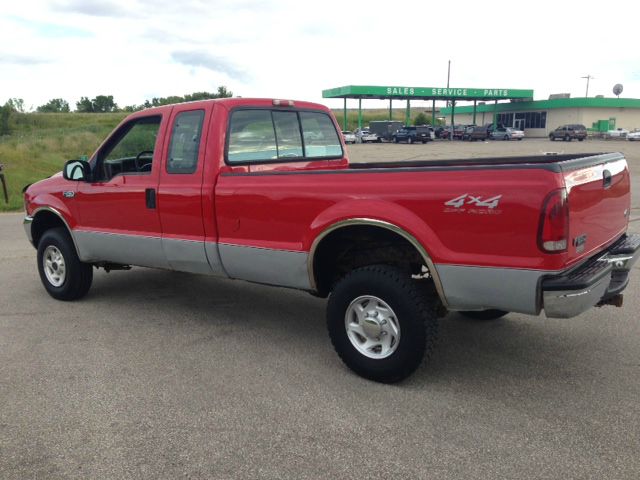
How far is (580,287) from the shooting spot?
3.18 meters

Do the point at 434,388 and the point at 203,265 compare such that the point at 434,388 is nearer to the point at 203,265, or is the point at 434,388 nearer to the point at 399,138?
the point at 203,265

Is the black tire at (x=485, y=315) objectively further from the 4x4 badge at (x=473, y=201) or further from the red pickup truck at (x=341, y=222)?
the 4x4 badge at (x=473, y=201)

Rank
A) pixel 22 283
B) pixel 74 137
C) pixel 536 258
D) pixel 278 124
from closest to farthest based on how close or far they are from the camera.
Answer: pixel 536 258 → pixel 278 124 → pixel 22 283 → pixel 74 137

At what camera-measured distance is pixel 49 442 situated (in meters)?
3.23

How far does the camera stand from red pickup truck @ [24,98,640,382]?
3.26 meters

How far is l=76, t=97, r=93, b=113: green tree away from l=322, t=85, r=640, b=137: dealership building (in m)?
51.3

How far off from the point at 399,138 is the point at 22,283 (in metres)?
47.9

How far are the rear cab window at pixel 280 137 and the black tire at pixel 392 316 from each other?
158cm

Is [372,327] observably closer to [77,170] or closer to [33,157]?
[77,170]

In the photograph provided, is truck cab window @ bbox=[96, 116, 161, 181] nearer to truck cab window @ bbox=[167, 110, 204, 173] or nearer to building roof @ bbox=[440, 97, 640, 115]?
truck cab window @ bbox=[167, 110, 204, 173]

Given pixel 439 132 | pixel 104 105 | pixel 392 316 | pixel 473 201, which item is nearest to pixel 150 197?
pixel 392 316

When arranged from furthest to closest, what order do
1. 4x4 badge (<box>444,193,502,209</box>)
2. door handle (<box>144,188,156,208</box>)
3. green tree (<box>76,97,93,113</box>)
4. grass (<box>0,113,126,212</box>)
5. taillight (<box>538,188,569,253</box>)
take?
green tree (<box>76,97,93,113</box>) < grass (<box>0,113,126,212</box>) < door handle (<box>144,188,156,208</box>) < 4x4 badge (<box>444,193,502,209</box>) < taillight (<box>538,188,569,253</box>)

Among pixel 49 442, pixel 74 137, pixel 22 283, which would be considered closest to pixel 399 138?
pixel 74 137

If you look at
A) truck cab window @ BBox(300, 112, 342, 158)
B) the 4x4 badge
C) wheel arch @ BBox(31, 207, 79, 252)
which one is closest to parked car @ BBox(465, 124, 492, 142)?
truck cab window @ BBox(300, 112, 342, 158)
